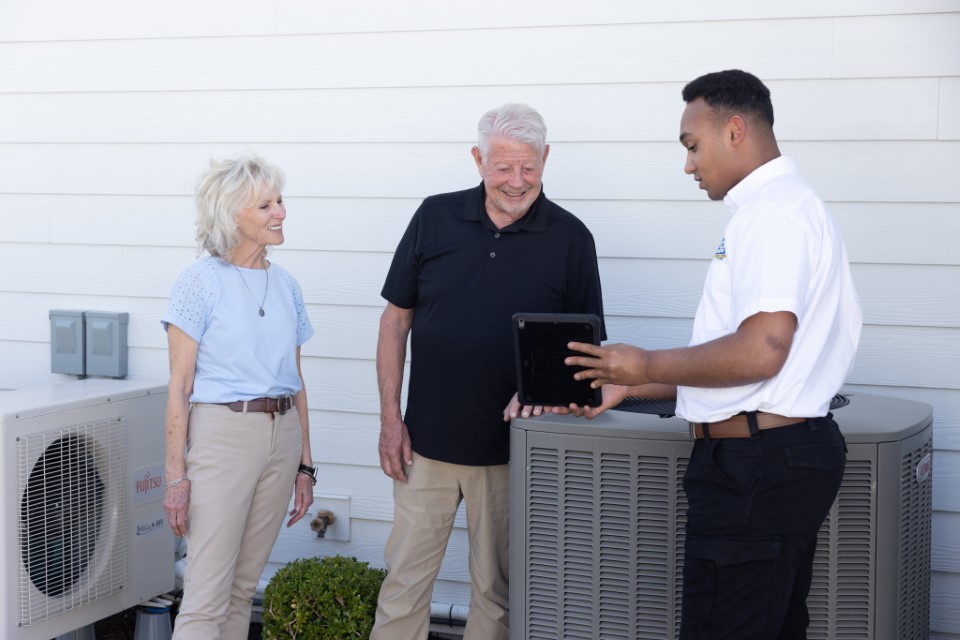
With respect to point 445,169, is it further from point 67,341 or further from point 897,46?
point 67,341

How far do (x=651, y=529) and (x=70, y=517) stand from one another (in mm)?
1713

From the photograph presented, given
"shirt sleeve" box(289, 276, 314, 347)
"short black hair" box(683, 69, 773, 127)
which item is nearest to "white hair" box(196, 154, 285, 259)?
"shirt sleeve" box(289, 276, 314, 347)

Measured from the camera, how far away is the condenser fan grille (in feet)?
9.20

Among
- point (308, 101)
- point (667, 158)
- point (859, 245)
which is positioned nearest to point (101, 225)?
point (308, 101)

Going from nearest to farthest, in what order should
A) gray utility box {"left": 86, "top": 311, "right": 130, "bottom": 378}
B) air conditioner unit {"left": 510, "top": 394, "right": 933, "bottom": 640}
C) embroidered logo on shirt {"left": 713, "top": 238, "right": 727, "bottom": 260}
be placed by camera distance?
embroidered logo on shirt {"left": 713, "top": 238, "right": 727, "bottom": 260} < air conditioner unit {"left": 510, "top": 394, "right": 933, "bottom": 640} < gray utility box {"left": 86, "top": 311, "right": 130, "bottom": 378}

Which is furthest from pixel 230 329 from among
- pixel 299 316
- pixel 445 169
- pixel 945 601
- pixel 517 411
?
pixel 945 601

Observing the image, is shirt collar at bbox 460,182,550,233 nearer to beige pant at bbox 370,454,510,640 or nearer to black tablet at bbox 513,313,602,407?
black tablet at bbox 513,313,602,407

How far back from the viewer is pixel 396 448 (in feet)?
9.02

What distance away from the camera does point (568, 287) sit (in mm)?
2691

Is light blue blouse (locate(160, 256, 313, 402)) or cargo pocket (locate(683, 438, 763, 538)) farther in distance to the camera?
light blue blouse (locate(160, 256, 313, 402))

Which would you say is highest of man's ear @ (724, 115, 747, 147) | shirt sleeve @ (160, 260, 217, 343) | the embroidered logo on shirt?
man's ear @ (724, 115, 747, 147)

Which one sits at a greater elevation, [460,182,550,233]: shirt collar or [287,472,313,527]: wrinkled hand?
[460,182,550,233]: shirt collar

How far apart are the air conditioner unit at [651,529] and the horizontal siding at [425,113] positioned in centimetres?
90

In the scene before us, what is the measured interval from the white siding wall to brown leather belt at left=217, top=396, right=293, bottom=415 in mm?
778
